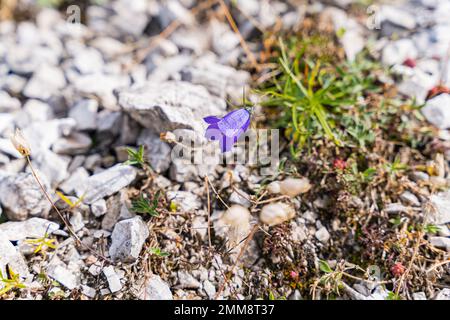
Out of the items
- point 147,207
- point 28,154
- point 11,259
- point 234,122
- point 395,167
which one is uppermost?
point 234,122

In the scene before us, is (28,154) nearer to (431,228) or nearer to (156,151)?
(156,151)

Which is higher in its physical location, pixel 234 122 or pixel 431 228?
pixel 234 122

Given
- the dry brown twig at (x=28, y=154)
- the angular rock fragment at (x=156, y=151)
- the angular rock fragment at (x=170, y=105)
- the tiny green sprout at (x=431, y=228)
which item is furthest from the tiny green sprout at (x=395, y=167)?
the dry brown twig at (x=28, y=154)

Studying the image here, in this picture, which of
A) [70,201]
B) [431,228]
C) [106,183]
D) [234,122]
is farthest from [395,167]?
[70,201]

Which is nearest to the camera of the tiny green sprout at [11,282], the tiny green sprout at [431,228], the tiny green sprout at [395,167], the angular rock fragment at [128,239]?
the tiny green sprout at [11,282]

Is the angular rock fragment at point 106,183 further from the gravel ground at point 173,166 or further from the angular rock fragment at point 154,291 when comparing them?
the angular rock fragment at point 154,291

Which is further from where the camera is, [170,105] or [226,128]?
[170,105]

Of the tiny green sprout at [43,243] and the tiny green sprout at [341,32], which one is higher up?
the tiny green sprout at [341,32]
